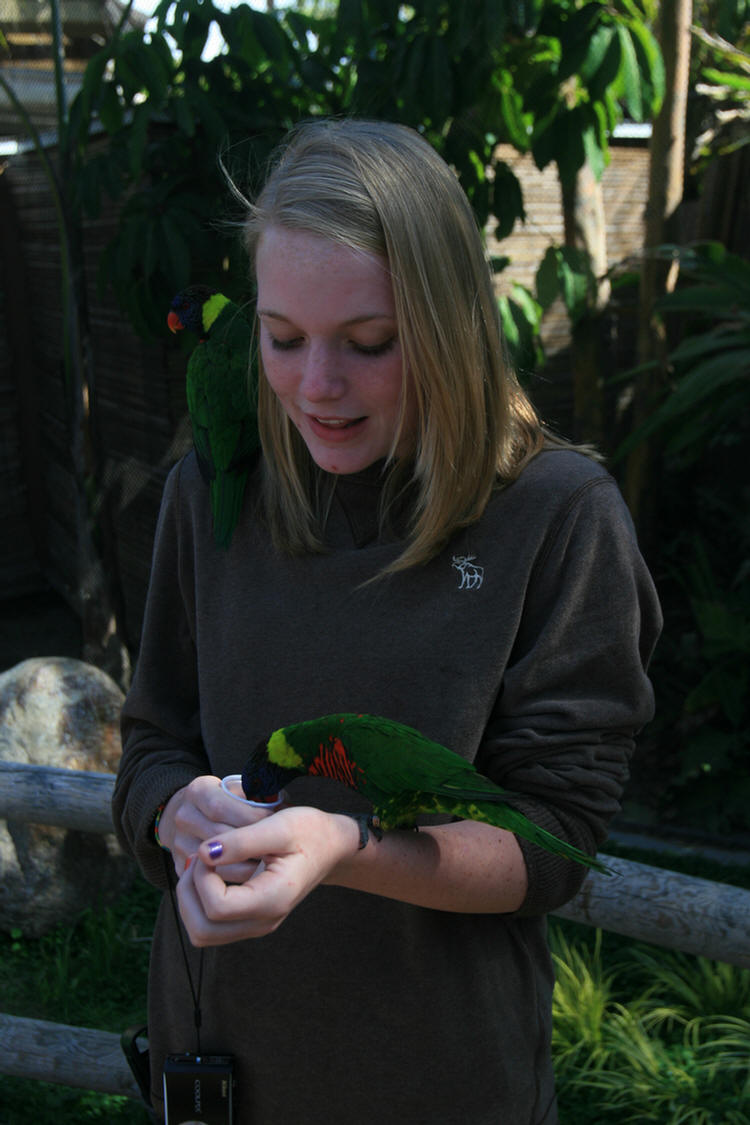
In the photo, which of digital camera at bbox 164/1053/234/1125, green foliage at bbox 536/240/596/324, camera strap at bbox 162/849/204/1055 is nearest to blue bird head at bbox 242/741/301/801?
camera strap at bbox 162/849/204/1055

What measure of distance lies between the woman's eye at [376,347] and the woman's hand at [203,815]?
16.4 inches

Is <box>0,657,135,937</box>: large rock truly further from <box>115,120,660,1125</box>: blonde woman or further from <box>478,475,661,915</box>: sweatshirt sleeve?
<box>478,475,661,915</box>: sweatshirt sleeve

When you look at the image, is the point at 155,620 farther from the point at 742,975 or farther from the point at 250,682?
the point at 742,975

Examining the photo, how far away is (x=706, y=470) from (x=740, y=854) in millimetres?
1770

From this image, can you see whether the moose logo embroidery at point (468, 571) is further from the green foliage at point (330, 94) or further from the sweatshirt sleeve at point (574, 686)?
the green foliage at point (330, 94)

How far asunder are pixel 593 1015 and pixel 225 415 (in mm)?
1787

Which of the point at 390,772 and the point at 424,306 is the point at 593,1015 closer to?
the point at 390,772

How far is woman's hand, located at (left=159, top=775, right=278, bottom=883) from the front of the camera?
767mm

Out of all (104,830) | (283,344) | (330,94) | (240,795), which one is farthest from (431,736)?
(330,94)

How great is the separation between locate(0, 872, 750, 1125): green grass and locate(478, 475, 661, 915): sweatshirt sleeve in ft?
4.53

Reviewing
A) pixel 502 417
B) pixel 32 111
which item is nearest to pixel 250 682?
pixel 502 417

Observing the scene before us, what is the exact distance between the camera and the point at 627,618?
0.88 metres

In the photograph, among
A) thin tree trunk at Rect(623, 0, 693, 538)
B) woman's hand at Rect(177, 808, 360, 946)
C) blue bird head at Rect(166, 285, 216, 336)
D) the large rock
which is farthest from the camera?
thin tree trunk at Rect(623, 0, 693, 538)

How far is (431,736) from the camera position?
0.91 meters
